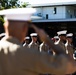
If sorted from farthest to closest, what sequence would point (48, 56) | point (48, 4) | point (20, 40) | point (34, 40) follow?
point (48, 4), point (34, 40), point (20, 40), point (48, 56)

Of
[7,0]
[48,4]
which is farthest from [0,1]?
[48,4]

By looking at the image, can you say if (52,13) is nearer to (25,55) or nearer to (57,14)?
(57,14)

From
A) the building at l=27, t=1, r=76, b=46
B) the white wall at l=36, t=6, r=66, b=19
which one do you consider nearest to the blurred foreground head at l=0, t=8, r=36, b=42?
the building at l=27, t=1, r=76, b=46

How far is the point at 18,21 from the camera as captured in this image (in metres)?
2.47

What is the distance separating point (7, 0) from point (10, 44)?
91.5 feet

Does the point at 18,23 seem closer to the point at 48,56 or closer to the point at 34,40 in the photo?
the point at 48,56

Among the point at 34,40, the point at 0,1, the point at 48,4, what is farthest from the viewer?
the point at 48,4

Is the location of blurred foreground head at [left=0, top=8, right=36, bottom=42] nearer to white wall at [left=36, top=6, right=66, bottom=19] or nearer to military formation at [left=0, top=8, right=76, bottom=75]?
military formation at [left=0, top=8, right=76, bottom=75]

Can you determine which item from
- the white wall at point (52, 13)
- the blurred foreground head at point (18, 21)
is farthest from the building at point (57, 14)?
the blurred foreground head at point (18, 21)

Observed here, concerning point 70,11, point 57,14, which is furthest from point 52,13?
point 70,11

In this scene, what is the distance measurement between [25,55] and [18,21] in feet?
0.81

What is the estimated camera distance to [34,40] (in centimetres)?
1386

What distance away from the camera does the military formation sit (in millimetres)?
2355

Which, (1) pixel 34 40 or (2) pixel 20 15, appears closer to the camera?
(2) pixel 20 15
